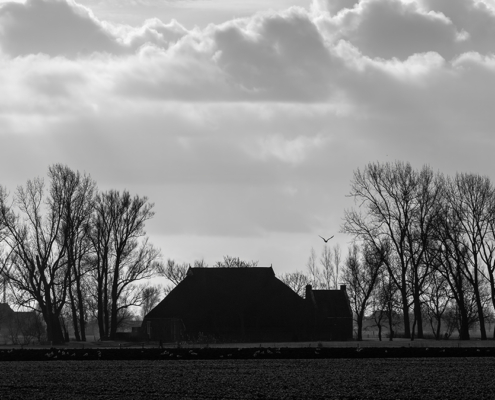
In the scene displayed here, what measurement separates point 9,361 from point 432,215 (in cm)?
3738

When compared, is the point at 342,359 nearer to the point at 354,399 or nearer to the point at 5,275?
the point at 354,399

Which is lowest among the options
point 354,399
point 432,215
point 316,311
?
point 354,399

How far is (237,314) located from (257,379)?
48.1 m

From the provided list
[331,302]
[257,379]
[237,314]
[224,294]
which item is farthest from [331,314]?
[257,379]

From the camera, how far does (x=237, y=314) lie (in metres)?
77.2

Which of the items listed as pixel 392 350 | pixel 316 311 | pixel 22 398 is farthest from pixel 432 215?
pixel 22 398

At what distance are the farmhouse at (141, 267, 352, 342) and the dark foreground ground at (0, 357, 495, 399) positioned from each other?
3718cm

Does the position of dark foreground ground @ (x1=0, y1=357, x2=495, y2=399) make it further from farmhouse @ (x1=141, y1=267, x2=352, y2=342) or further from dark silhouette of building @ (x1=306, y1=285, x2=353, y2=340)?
dark silhouette of building @ (x1=306, y1=285, x2=353, y2=340)

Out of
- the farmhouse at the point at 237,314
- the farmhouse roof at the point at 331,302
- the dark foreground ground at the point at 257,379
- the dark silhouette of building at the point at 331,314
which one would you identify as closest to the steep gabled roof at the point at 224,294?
the farmhouse at the point at 237,314

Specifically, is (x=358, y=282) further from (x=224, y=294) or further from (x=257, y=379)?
(x=257, y=379)

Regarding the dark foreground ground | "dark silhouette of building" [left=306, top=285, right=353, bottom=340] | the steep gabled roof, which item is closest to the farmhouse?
the steep gabled roof

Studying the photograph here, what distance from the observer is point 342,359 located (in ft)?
130

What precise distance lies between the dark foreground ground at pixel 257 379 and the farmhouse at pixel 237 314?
3718cm

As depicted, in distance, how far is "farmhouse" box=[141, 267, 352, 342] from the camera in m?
76.6
